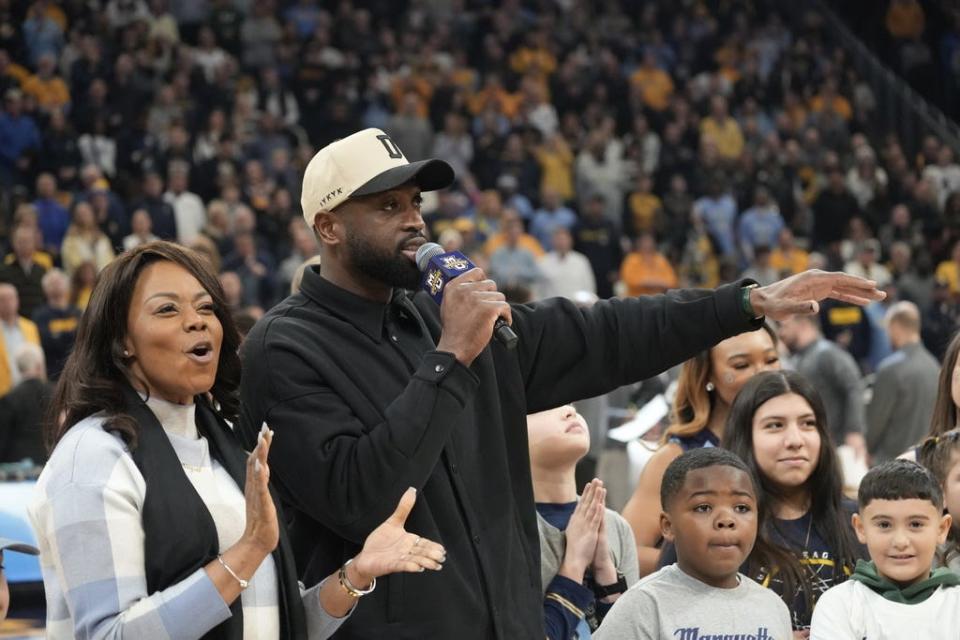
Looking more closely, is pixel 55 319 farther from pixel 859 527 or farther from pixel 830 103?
pixel 830 103

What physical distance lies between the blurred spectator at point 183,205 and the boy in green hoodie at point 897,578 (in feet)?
37.8

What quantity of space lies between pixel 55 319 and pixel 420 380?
9483 millimetres

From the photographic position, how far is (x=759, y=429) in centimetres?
469

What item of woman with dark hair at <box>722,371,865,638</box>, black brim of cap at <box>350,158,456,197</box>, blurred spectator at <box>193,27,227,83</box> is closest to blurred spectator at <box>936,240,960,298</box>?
blurred spectator at <box>193,27,227,83</box>

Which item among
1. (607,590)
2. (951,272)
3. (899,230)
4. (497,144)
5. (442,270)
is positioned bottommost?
(951,272)

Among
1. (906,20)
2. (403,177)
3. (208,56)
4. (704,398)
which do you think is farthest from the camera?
(906,20)

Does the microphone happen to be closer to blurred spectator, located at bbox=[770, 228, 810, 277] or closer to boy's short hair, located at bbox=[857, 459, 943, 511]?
boy's short hair, located at bbox=[857, 459, 943, 511]

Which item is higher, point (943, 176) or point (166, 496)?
point (943, 176)

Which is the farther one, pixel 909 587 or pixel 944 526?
pixel 944 526

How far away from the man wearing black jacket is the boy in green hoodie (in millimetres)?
657

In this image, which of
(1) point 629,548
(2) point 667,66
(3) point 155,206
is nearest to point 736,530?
(1) point 629,548

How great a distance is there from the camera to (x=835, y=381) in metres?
10.1

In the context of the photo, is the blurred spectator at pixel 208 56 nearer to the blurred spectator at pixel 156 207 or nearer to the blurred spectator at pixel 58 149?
the blurred spectator at pixel 58 149

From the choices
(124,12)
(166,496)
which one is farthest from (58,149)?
(166,496)
